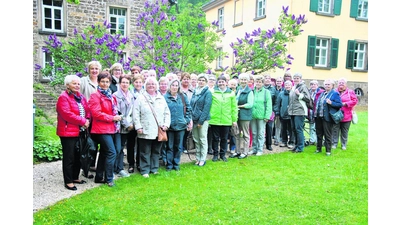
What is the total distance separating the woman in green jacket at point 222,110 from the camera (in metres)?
7.02

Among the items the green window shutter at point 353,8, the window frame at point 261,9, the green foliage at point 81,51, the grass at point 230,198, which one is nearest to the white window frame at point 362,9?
the green window shutter at point 353,8

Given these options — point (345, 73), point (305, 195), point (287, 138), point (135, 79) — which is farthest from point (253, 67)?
point (345, 73)

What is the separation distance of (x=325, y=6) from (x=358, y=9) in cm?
252

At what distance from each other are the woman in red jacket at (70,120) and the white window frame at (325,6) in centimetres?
1791

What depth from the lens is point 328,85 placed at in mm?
7914

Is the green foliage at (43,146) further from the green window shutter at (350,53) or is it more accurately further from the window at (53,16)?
the green window shutter at (350,53)

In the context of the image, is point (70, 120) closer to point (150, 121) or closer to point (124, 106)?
point (124, 106)

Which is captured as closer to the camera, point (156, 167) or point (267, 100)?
point (156, 167)

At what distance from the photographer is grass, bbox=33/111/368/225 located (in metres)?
4.24

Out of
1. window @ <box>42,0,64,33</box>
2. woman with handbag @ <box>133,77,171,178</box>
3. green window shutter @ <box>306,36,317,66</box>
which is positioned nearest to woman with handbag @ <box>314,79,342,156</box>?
woman with handbag @ <box>133,77,171,178</box>

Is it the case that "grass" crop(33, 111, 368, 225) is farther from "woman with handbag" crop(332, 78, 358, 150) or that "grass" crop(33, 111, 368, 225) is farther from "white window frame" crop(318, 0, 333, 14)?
"white window frame" crop(318, 0, 333, 14)

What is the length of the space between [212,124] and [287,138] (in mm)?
3079

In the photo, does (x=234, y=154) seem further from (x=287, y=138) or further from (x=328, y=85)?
(x=328, y=85)
